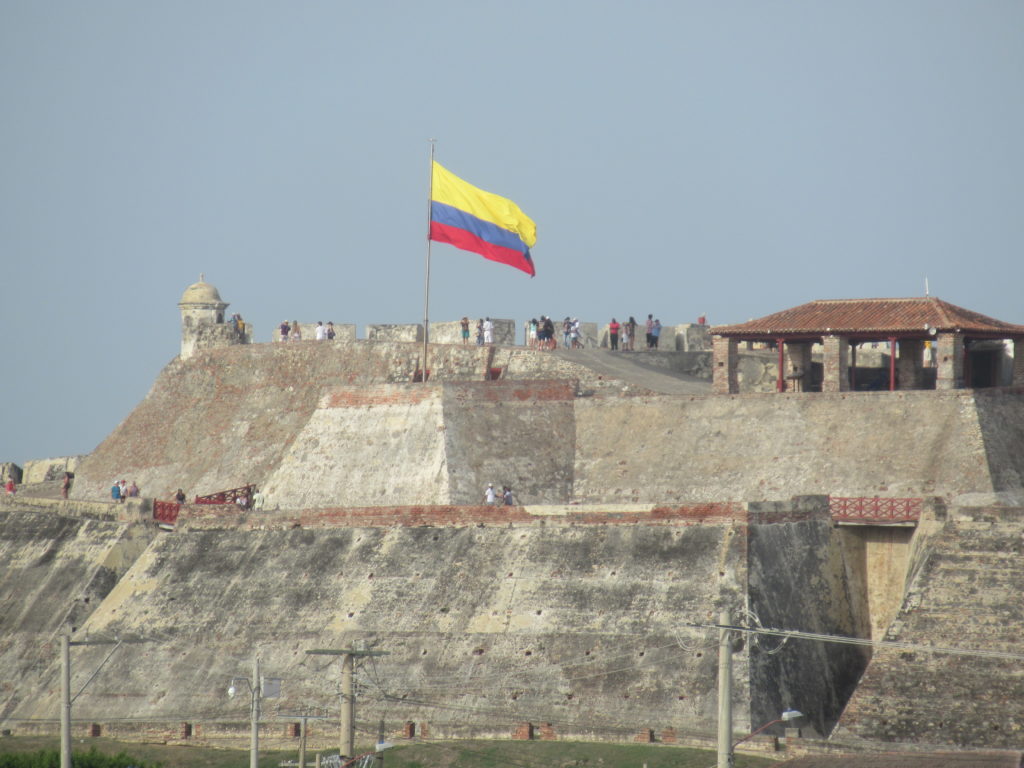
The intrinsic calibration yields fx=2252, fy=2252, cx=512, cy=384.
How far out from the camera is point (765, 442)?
4781 cm

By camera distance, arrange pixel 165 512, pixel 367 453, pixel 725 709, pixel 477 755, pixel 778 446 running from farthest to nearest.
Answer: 1. pixel 367 453
2. pixel 165 512
3. pixel 778 446
4. pixel 477 755
5. pixel 725 709

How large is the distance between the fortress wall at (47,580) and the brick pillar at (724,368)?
1321cm

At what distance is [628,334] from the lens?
2331 inches

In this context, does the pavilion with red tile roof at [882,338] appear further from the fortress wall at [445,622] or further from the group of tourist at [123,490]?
the group of tourist at [123,490]

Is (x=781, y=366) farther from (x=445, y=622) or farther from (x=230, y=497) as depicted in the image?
(x=230, y=497)

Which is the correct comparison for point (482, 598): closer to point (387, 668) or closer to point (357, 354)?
point (387, 668)

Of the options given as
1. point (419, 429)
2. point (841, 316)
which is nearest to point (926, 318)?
point (841, 316)

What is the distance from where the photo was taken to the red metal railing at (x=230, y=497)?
51.7 metres

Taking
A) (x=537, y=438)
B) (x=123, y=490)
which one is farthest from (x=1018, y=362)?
(x=123, y=490)

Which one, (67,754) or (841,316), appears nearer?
(67,754)

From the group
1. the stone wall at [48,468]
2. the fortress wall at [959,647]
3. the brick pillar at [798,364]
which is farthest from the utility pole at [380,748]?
the stone wall at [48,468]

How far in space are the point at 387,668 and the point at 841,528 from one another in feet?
29.8

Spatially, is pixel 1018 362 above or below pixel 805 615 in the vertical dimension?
above

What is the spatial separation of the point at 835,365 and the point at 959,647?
39.5ft
